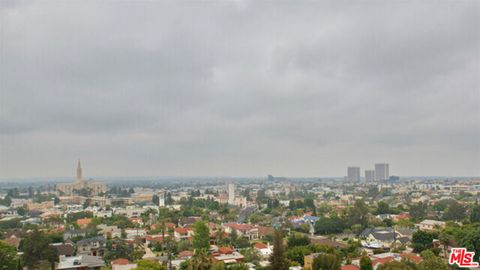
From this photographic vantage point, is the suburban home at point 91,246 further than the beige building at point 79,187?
No

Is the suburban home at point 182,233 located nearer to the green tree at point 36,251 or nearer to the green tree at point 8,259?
the green tree at point 36,251

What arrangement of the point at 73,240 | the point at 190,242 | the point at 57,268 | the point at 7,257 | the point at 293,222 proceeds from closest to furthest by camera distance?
the point at 7,257 < the point at 57,268 < the point at 190,242 < the point at 73,240 < the point at 293,222

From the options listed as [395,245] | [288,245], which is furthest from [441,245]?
[288,245]

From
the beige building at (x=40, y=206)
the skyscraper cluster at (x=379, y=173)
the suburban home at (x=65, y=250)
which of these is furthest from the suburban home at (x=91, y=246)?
the skyscraper cluster at (x=379, y=173)

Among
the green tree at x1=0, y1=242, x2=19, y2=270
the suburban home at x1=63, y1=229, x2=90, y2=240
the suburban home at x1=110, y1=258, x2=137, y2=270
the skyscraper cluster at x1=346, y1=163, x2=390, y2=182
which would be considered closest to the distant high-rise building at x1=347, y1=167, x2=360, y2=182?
the skyscraper cluster at x1=346, y1=163, x2=390, y2=182

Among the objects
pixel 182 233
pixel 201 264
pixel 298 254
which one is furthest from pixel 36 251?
pixel 298 254

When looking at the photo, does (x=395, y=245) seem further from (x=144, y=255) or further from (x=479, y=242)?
(x=144, y=255)
